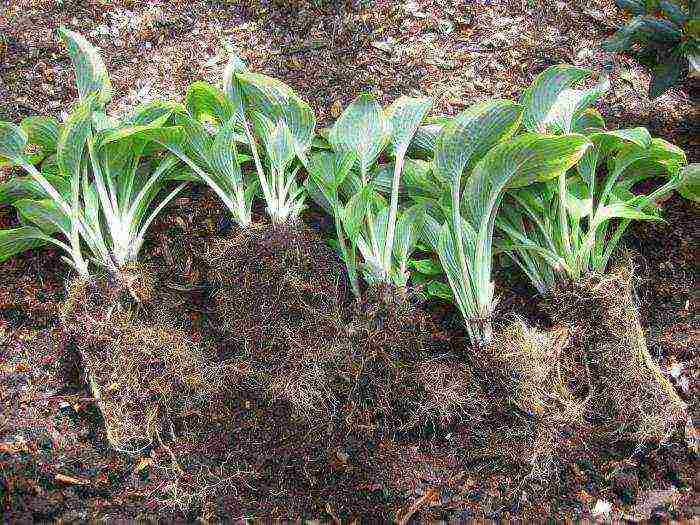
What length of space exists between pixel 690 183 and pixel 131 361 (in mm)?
1360

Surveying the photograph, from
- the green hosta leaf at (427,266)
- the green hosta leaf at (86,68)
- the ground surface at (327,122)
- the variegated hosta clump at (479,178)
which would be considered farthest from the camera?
the green hosta leaf at (86,68)

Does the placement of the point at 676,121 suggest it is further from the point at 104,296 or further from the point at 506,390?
the point at 104,296

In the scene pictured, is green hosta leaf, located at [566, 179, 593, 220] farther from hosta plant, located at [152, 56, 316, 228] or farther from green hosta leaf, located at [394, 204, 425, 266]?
hosta plant, located at [152, 56, 316, 228]

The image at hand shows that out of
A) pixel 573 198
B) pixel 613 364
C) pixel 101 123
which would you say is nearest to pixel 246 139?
pixel 101 123

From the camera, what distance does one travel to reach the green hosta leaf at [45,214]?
1.45 metres

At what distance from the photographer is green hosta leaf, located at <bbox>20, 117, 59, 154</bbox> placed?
151 cm

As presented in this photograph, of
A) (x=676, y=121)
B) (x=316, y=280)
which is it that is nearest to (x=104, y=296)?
(x=316, y=280)

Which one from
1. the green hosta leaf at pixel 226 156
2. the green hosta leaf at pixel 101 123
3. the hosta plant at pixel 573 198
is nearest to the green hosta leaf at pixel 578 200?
the hosta plant at pixel 573 198

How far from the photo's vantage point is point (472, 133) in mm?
1409

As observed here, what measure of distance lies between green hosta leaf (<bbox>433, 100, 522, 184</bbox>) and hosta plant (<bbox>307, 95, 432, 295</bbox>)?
11 cm

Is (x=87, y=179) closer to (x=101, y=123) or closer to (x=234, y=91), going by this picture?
(x=101, y=123)

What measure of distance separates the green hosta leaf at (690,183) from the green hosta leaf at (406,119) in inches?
24.6

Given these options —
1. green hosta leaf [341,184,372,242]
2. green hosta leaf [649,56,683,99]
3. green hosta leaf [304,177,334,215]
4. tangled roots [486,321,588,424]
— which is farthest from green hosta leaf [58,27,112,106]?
green hosta leaf [649,56,683,99]

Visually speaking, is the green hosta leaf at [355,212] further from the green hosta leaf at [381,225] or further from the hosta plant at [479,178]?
the hosta plant at [479,178]
